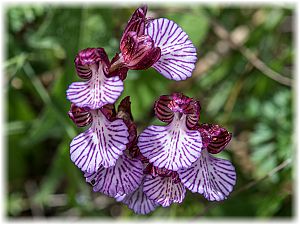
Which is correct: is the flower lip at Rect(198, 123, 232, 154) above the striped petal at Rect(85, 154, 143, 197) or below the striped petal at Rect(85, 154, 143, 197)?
above

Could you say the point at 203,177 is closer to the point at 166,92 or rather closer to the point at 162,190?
the point at 162,190

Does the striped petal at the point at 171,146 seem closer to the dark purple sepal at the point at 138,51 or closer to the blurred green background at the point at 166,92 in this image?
the dark purple sepal at the point at 138,51

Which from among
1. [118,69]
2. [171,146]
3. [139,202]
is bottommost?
[139,202]

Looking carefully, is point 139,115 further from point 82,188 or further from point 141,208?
point 141,208

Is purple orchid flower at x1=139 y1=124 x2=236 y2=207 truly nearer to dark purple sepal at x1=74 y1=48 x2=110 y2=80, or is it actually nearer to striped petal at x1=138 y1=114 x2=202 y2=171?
striped petal at x1=138 y1=114 x2=202 y2=171

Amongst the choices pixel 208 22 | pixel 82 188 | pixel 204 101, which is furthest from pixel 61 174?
pixel 208 22

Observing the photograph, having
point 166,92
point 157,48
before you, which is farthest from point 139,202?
point 166,92

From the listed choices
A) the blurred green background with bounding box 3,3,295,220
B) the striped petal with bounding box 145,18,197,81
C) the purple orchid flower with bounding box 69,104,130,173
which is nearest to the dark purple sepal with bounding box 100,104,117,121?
the purple orchid flower with bounding box 69,104,130,173
